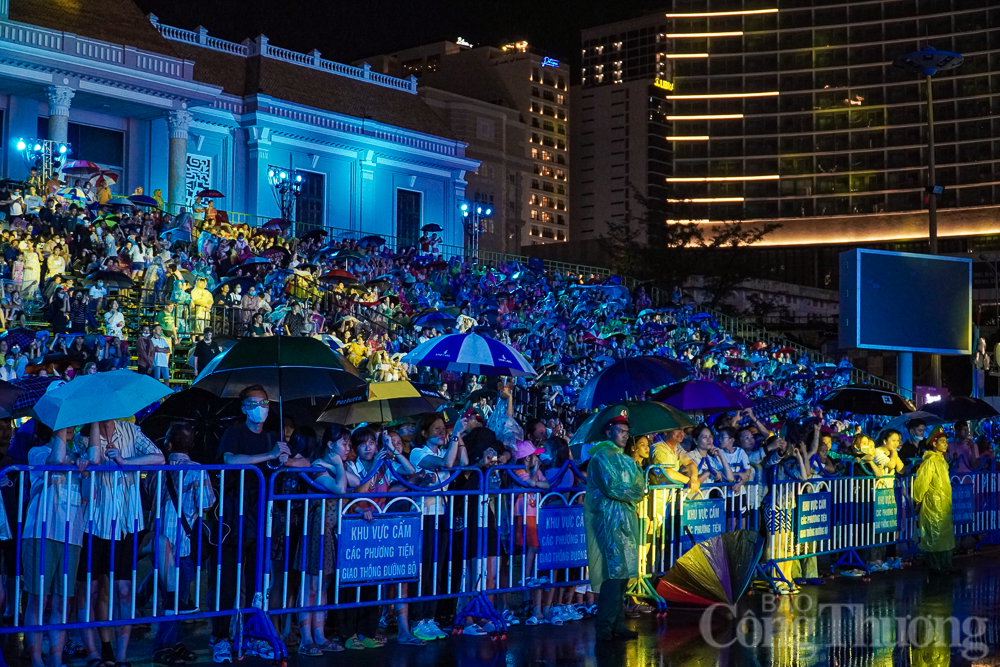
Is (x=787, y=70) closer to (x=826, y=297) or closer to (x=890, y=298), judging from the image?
(x=826, y=297)

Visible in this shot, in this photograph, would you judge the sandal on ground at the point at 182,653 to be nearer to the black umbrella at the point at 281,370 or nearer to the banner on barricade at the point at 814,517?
the black umbrella at the point at 281,370

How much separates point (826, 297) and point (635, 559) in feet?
194

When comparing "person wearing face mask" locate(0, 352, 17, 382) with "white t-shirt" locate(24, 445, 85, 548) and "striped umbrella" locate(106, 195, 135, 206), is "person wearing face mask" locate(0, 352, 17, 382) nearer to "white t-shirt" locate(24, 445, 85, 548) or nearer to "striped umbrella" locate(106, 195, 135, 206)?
"white t-shirt" locate(24, 445, 85, 548)

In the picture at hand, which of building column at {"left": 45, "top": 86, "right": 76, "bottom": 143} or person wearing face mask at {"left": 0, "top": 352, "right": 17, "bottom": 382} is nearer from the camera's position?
person wearing face mask at {"left": 0, "top": 352, "right": 17, "bottom": 382}

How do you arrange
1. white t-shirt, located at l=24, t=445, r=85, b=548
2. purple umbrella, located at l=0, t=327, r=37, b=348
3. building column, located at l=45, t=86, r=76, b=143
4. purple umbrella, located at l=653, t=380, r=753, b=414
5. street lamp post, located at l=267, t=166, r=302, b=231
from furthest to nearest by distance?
1. street lamp post, located at l=267, t=166, r=302, b=231
2. building column, located at l=45, t=86, r=76, b=143
3. purple umbrella, located at l=0, t=327, r=37, b=348
4. purple umbrella, located at l=653, t=380, r=753, b=414
5. white t-shirt, located at l=24, t=445, r=85, b=548

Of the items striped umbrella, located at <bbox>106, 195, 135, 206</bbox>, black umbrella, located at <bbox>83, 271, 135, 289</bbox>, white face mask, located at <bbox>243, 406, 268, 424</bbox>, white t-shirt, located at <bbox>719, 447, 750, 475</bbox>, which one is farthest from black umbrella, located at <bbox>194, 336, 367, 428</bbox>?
striped umbrella, located at <bbox>106, 195, 135, 206</bbox>

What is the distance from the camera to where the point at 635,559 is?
30.6 ft

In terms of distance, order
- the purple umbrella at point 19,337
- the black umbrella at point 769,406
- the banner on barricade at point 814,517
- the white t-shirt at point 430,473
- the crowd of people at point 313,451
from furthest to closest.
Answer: the black umbrella at point 769,406
the purple umbrella at point 19,337
the banner on barricade at point 814,517
the white t-shirt at point 430,473
the crowd of people at point 313,451

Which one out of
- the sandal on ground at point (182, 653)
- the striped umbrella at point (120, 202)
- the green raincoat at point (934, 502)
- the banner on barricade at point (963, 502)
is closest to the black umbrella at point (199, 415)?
the sandal on ground at point (182, 653)

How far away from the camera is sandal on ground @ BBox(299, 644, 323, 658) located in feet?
28.1

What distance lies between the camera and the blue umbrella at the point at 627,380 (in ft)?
38.9

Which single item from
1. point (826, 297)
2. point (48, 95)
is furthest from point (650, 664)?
point (826, 297)

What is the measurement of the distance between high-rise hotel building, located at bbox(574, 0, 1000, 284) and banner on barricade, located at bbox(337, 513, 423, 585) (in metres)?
74.2

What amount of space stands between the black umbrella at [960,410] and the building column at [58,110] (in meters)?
24.5
